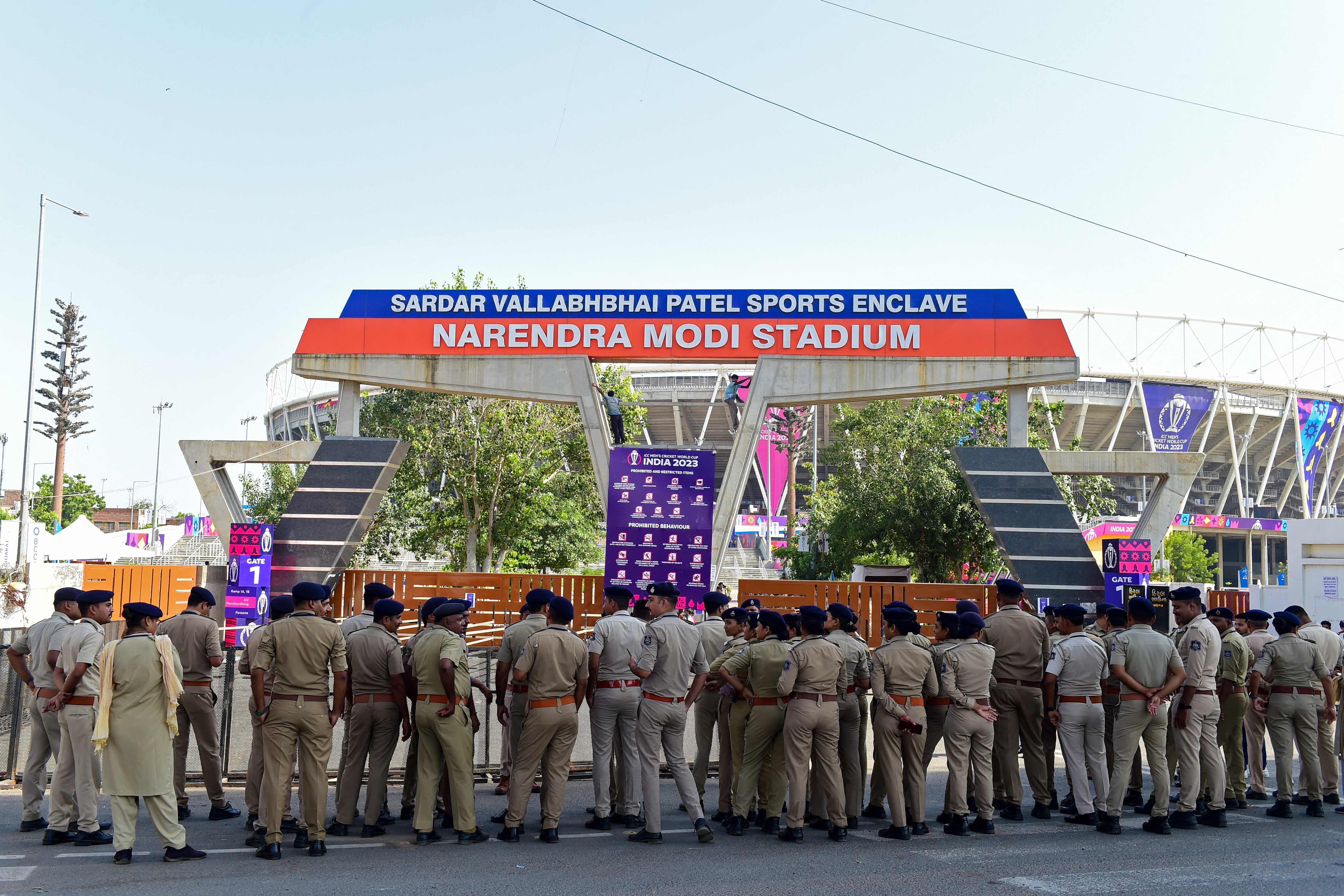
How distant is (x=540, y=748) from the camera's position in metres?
7.46

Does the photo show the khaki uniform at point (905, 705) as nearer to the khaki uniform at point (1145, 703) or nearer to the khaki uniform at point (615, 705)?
the khaki uniform at point (1145, 703)

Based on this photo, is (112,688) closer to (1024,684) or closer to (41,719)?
(41,719)

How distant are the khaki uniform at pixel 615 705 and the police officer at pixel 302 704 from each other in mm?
1904

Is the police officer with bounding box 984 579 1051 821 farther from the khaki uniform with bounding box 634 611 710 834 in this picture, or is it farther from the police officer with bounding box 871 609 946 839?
the khaki uniform with bounding box 634 611 710 834

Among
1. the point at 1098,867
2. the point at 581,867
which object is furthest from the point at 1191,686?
the point at 581,867

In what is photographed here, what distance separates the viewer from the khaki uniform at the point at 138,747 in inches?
259

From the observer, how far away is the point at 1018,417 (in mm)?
16578

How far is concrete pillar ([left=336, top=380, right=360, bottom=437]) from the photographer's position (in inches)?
677

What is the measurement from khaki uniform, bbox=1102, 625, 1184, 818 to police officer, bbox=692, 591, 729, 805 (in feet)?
9.87

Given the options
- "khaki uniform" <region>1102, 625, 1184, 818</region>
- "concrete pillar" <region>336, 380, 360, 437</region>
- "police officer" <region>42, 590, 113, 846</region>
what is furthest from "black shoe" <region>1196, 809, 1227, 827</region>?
"concrete pillar" <region>336, 380, 360, 437</region>

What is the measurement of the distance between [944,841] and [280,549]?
12295 mm

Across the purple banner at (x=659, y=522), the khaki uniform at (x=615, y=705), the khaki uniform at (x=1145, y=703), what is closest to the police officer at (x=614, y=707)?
the khaki uniform at (x=615, y=705)

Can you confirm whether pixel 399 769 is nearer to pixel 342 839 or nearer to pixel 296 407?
pixel 342 839

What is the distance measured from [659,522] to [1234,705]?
7.76 metres
